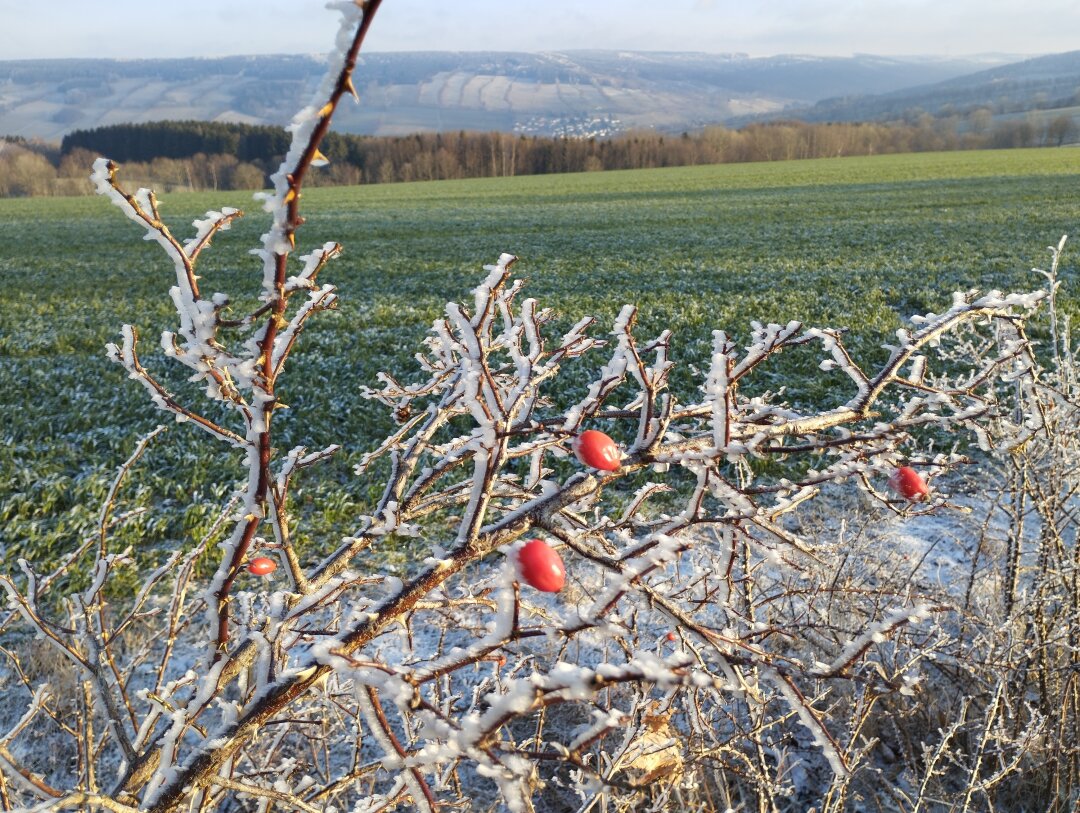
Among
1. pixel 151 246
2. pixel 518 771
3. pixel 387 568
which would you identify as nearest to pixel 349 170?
pixel 151 246

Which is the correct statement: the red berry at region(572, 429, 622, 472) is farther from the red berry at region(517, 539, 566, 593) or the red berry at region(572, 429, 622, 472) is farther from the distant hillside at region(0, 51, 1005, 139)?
the distant hillside at region(0, 51, 1005, 139)

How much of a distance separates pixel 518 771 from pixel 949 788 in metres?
2.77

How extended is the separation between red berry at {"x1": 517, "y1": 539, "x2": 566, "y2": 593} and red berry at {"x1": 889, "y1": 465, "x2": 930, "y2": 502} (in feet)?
2.34

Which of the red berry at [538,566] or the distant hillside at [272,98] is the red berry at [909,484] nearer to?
the red berry at [538,566]

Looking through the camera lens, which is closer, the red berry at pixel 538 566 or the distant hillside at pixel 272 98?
the red berry at pixel 538 566

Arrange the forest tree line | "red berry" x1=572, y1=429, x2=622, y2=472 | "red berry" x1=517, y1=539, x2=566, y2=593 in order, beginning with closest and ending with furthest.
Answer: "red berry" x1=517, y1=539, x2=566, y2=593 → "red berry" x1=572, y1=429, x2=622, y2=472 → the forest tree line

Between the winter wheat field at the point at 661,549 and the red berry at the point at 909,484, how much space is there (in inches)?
1.8

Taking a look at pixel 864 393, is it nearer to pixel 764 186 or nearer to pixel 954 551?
pixel 954 551

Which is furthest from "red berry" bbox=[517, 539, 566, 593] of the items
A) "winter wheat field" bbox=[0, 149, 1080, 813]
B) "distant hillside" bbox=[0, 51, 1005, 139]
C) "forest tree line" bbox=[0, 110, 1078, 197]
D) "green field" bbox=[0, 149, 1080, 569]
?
"distant hillside" bbox=[0, 51, 1005, 139]

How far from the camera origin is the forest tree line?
194ft

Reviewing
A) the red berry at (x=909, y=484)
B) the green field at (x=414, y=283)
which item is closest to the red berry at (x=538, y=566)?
the red berry at (x=909, y=484)

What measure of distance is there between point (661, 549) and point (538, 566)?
0.45ft

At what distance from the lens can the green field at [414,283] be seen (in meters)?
6.38

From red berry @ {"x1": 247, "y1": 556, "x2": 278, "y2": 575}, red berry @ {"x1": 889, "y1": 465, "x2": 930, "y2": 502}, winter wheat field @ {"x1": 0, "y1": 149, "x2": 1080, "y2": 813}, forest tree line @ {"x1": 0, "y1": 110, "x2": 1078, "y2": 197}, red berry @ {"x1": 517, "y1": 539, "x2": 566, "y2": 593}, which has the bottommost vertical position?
winter wheat field @ {"x1": 0, "y1": 149, "x2": 1080, "y2": 813}
